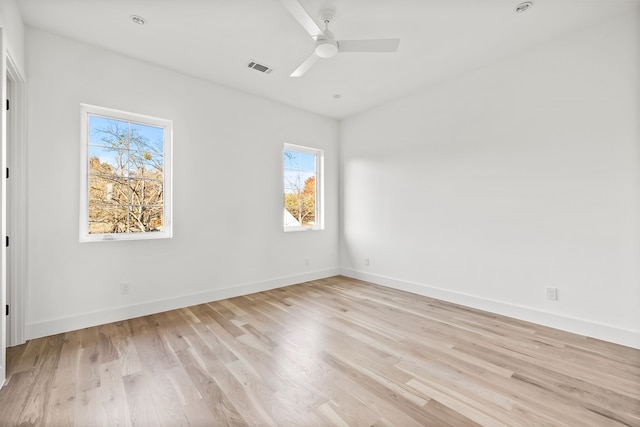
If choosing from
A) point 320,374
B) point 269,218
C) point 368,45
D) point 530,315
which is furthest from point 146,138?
point 530,315

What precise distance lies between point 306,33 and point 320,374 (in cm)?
286

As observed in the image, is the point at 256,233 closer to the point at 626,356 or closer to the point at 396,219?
the point at 396,219

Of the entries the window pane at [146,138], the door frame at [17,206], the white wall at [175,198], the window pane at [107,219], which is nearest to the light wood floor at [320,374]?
the door frame at [17,206]

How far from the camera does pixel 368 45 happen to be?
2303mm

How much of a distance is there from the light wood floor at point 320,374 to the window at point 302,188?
188 centimetres

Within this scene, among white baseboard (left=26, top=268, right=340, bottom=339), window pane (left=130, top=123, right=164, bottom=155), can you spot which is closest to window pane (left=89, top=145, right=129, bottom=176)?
window pane (left=130, top=123, right=164, bottom=155)

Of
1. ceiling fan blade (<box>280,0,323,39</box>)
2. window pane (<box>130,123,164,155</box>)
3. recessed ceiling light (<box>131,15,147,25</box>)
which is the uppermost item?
recessed ceiling light (<box>131,15,147,25</box>)

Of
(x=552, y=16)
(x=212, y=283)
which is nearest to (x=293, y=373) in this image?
(x=212, y=283)

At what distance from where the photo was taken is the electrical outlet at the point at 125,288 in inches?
115

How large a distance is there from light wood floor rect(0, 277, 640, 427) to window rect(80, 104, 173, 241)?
3.30 feet

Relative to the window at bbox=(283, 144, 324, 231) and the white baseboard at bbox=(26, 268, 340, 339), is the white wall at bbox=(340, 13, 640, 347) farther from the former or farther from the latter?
the white baseboard at bbox=(26, 268, 340, 339)

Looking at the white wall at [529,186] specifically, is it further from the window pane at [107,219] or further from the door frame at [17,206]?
the door frame at [17,206]

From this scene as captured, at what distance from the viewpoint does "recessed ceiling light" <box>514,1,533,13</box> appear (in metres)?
2.22

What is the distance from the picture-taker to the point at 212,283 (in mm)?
3555
